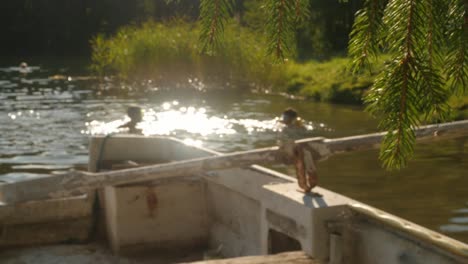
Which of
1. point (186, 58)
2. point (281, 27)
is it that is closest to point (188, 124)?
point (186, 58)

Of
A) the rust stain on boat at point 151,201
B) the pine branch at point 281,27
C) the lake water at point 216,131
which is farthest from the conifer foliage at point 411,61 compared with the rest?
the lake water at point 216,131

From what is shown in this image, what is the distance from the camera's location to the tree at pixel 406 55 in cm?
204

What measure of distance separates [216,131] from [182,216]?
924 centimetres

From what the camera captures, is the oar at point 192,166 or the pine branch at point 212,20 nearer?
the pine branch at point 212,20

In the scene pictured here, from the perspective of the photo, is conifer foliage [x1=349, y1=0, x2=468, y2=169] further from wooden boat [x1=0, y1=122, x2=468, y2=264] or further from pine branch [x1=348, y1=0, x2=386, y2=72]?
wooden boat [x1=0, y1=122, x2=468, y2=264]

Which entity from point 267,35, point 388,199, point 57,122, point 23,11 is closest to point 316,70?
point 57,122

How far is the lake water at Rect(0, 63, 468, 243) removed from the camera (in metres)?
10.0

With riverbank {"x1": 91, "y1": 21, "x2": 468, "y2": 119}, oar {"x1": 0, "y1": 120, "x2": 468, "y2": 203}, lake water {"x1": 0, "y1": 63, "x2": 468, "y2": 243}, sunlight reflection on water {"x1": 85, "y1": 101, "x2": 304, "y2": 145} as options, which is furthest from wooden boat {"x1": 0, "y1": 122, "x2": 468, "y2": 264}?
riverbank {"x1": 91, "y1": 21, "x2": 468, "y2": 119}

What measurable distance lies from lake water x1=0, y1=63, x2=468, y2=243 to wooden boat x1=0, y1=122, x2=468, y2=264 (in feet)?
2.82

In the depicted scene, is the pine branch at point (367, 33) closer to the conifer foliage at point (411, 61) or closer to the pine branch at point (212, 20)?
the conifer foliage at point (411, 61)

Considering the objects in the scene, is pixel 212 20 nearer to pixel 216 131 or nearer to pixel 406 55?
pixel 406 55

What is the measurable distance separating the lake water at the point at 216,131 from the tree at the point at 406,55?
5.14m

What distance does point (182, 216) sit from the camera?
21.8ft

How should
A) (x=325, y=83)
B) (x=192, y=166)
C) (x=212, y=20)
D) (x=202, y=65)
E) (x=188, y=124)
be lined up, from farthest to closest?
(x=202, y=65) < (x=325, y=83) < (x=188, y=124) < (x=192, y=166) < (x=212, y=20)
